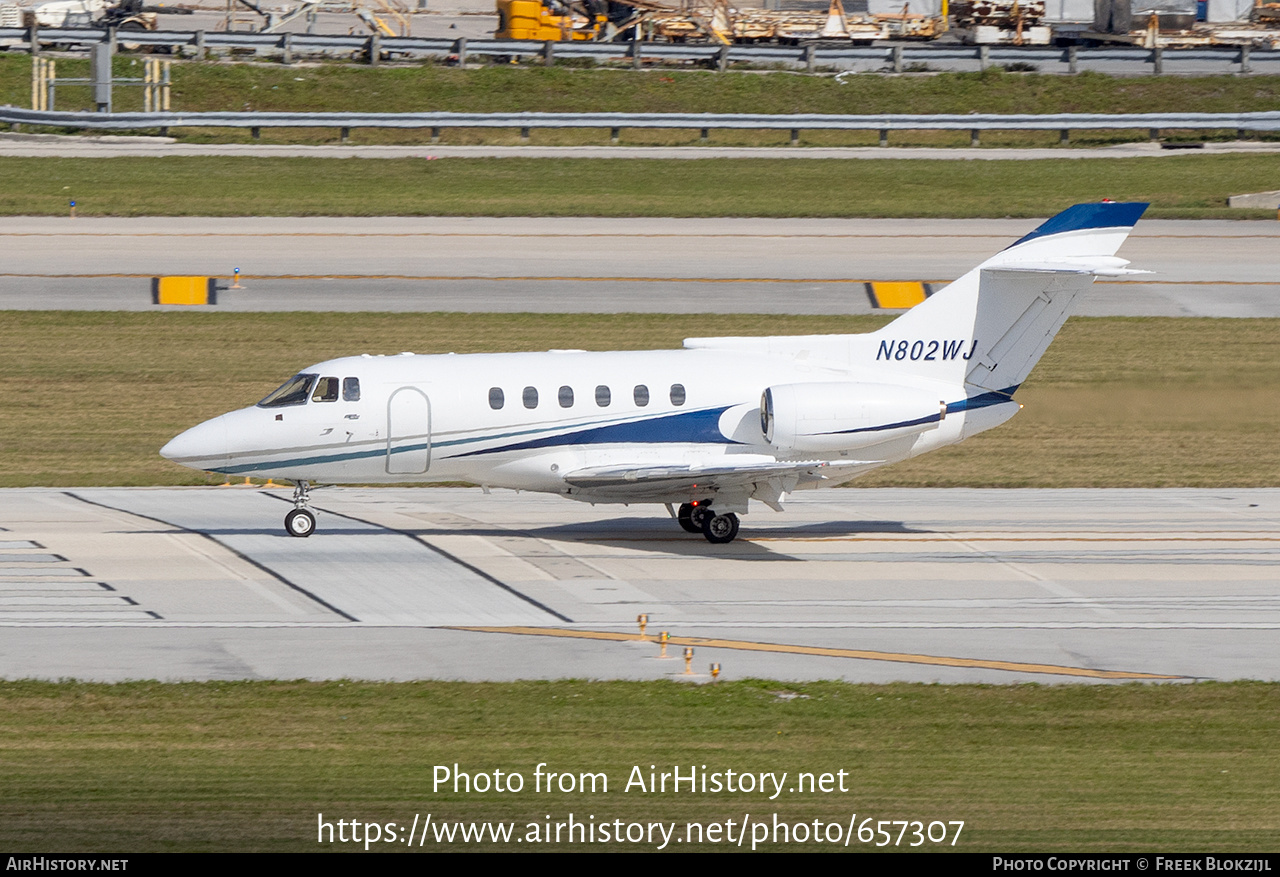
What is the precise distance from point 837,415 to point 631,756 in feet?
36.5

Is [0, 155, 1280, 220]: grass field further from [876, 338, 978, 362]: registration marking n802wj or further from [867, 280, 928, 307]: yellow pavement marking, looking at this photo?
[876, 338, 978, 362]: registration marking n802wj

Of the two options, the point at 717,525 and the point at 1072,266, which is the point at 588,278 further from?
the point at 1072,266

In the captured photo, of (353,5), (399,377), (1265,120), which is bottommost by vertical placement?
(399,377)

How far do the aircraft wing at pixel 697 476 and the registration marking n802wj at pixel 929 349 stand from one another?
2.02 metres

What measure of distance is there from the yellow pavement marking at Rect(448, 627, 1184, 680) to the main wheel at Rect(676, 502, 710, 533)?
6317mm

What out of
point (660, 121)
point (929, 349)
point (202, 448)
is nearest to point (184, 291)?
point (202, 448)

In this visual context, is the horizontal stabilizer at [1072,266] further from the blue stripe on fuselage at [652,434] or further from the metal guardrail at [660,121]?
the metal guardrail at [660,121]

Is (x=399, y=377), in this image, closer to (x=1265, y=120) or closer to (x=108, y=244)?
(x=108, y=244)

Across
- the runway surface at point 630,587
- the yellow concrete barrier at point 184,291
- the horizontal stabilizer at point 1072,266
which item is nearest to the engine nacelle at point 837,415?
the runway surface at point 630,587

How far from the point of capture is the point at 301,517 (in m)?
27.9

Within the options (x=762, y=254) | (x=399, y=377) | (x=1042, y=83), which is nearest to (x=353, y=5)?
(x=1042, y=83)

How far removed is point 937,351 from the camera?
93.0 feet

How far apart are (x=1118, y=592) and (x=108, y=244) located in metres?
35.0

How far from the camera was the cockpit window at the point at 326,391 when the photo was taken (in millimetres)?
→ 27188
